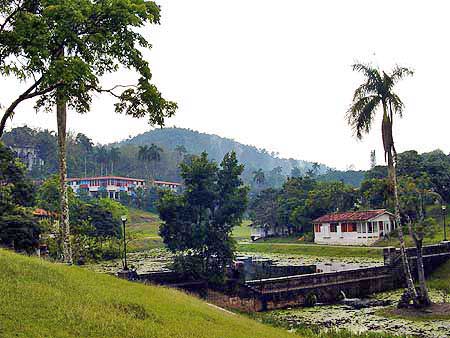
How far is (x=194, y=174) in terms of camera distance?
3256 centimetres

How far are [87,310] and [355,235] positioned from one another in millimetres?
51735

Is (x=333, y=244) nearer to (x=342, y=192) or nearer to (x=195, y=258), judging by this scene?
(x=342, y=192)

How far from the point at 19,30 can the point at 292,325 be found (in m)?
Result: 16.5

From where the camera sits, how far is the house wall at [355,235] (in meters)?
57.1

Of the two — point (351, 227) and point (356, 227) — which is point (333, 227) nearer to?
point (351, 227)

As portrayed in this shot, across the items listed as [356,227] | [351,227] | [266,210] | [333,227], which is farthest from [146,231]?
[356,227]

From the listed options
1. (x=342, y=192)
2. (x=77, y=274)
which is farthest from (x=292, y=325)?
(x=342, y=192)

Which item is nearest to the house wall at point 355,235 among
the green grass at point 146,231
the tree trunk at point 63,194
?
the green grass at point 146,231

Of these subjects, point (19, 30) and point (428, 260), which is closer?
point (19, 30)

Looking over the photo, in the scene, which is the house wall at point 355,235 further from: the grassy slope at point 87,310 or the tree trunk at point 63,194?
the grassy slope at point 87,310

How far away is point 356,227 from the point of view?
58.2 metres

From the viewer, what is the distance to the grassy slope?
957 cm

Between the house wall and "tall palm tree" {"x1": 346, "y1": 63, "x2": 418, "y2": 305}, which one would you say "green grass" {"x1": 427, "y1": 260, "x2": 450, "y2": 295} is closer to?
"tall palm tree" {"x1": 346, "y1": 63, "x2": 418, "y2": 305}

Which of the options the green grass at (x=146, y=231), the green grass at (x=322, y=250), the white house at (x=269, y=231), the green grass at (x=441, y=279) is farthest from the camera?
the white house at (x=269, y=231)
